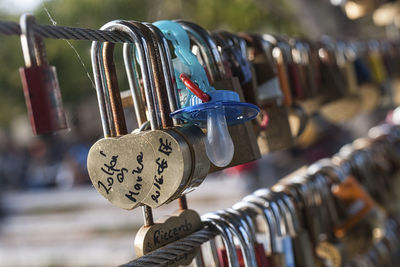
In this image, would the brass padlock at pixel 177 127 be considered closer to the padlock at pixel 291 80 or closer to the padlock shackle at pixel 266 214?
the padlock shackle at pixel 266 214

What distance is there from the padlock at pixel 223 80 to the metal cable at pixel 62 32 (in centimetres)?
14

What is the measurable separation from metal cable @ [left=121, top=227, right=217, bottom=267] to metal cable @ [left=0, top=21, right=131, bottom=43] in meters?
0.22

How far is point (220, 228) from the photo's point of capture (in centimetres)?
57

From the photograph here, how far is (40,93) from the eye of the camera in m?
0.44

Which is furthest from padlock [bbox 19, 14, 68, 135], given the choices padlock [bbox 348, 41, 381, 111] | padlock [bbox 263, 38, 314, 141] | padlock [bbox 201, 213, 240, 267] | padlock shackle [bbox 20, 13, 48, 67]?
padlock [bbox 348, 41, 381, 111]

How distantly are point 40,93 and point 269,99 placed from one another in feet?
1.25

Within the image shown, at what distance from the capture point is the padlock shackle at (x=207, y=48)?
58 centimetres

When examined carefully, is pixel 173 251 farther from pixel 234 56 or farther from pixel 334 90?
pixel 334 90

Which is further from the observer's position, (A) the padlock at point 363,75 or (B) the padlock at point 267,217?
(A) the padlock at point 363,75

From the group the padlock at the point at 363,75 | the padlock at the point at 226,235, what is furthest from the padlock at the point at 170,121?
the padlock at the point at 363,75

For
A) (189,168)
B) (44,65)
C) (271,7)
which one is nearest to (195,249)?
(189,168)

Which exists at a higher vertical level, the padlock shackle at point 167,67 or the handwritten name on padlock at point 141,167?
the padlock shackle at point 167,67

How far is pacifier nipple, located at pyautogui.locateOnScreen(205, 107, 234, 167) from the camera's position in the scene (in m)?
0.46

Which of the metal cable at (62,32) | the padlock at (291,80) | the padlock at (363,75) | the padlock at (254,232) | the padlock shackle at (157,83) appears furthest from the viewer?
the padlock at (363,75)
